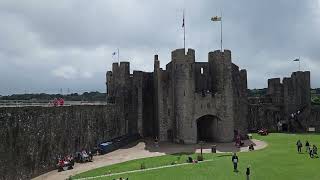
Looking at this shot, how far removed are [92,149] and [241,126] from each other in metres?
22.8

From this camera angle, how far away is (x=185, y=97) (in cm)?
5984

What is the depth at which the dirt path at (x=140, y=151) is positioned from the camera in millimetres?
43194

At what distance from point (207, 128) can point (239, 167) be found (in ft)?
79.2

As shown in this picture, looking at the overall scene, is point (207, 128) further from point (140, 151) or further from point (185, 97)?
point (140, 151)

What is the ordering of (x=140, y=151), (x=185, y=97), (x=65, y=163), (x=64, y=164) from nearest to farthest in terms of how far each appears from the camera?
(x=64, y=164)
(x=65, y=163)
(x=140, y=151)
(x=185, y=97)

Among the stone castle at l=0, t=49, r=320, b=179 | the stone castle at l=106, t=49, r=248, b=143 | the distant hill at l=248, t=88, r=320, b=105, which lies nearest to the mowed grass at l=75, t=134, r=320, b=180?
the stone castle at l=0, t=49, r=320, b=179

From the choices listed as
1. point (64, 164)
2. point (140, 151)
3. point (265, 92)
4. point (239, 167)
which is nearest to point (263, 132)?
point (140, 151)

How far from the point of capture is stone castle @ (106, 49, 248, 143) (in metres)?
60.1

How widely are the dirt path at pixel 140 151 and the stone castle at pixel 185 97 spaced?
3024 millimetres

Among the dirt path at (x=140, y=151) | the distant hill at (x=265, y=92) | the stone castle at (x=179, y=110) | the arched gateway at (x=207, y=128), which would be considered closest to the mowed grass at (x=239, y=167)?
the dirt path at (x=140, y=151)

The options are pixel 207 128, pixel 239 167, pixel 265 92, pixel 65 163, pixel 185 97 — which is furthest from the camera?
pixel 265 92

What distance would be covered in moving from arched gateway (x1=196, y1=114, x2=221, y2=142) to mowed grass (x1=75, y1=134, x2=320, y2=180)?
11.7 metres

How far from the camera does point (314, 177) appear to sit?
35125mm

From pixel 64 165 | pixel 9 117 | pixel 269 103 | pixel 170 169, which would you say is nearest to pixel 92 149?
pixel 64 165
